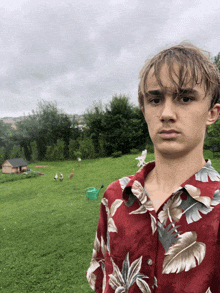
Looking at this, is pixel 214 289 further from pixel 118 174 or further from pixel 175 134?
pixel 118 174

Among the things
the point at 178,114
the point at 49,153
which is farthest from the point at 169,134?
the point at 49,153

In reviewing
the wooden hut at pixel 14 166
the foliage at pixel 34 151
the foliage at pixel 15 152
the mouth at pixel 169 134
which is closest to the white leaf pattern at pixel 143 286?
the mouth at pixel 169 134

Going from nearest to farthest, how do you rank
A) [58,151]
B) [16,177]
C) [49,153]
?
[16,177]
[58,151]
[49,153]

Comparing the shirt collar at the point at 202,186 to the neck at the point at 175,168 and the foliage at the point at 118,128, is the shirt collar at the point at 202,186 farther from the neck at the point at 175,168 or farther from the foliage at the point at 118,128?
the foliage at the point at 118,128

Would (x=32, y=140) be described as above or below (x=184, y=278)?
above

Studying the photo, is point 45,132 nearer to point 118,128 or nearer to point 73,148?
point 73,148

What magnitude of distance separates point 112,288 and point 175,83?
4.10 ft

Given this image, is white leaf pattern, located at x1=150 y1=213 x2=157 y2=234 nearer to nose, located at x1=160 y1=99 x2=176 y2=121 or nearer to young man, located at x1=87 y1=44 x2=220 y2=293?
young man, located at x1=87 y1=44 x2=220 y2=293

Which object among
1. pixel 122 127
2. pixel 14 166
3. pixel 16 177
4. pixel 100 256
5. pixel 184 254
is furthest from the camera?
pixel 122 127

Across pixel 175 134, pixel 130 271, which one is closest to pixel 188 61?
pixel 175 134

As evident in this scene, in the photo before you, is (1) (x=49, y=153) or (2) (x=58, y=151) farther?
(1) (x=49, y=153)

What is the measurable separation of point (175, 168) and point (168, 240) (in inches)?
15.5

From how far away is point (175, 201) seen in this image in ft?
3.80

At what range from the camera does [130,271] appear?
1.23 m
